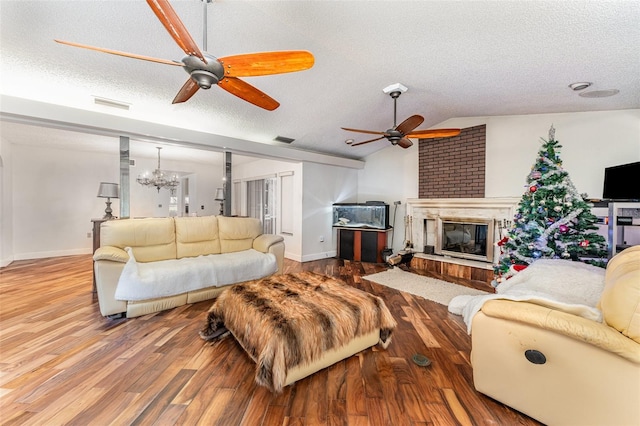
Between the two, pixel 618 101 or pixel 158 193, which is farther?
pixel 158 193

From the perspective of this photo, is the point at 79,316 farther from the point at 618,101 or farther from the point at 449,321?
the point at 618,101

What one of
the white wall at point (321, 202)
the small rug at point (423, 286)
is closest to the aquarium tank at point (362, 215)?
the white wall at point (321, 202)

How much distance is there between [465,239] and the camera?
15.1 feet

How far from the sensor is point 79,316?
251 cm

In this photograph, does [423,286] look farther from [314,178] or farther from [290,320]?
[314,178]

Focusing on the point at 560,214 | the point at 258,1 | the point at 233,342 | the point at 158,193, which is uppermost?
the point at 258,1

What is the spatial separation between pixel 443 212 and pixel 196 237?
422 cm

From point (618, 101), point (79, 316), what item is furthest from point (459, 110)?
point (79, 316)

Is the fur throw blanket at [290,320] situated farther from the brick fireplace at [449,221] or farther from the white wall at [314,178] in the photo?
the white wall at [314,178]

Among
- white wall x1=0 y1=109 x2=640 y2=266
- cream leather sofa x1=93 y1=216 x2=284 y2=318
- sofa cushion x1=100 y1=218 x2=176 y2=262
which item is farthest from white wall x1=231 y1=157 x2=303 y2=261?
sofa cushion x1=100 y1=218 x2=176 y2=262

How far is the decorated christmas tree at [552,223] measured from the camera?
281cm

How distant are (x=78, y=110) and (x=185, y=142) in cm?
114

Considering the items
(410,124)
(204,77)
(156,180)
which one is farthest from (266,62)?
(156,180)

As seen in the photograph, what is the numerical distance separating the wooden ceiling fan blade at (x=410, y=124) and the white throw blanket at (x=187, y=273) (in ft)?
7.87
